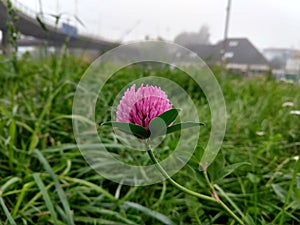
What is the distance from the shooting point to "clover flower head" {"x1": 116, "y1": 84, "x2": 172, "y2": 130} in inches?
7.5

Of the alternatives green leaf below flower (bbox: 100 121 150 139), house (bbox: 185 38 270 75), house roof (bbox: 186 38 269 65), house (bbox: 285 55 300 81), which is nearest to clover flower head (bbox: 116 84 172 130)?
green leaf below flower (bbox: 100 121 150 139)

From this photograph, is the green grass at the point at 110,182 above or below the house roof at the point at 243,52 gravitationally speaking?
below

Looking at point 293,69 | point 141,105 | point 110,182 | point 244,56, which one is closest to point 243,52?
point 244,56

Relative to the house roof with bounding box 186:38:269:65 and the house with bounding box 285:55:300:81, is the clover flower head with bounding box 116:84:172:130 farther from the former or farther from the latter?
the house roof with bounding box 186:38:269:65

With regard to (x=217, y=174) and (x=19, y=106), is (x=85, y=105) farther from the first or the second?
(x=217, y=174)

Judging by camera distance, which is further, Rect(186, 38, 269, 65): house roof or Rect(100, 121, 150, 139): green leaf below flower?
Rect(186, 38, 269, 65): house roof

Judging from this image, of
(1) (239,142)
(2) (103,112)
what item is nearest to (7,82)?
(2) (103,112)

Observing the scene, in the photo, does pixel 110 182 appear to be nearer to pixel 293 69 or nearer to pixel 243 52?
pixel 293 69

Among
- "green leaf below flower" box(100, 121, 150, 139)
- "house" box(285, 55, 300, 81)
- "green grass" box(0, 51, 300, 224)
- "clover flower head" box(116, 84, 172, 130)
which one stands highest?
"house" box(285, 55, 300, 81)

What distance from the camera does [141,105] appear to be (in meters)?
0.19

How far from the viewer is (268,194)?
0.49 metres

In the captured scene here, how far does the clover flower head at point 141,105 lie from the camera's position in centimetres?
19

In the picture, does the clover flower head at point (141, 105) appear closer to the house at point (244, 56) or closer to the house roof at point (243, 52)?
the house at point (244, 56)

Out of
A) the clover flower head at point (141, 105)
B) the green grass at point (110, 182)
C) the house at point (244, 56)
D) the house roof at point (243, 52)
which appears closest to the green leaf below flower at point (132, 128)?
the clover flower head at point (141, 105)
